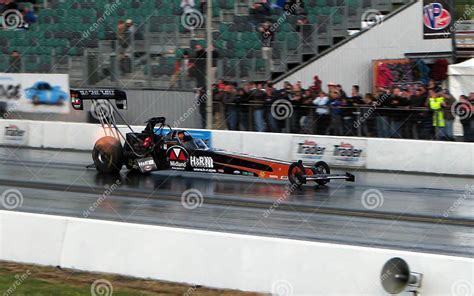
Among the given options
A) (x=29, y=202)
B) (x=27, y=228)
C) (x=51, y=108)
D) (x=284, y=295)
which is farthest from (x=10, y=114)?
(x=284, y=295)

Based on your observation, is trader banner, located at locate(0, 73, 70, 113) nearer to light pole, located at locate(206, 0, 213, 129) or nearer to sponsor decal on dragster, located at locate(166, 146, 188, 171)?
light pole, located at locate(206, 0, 213, 129)

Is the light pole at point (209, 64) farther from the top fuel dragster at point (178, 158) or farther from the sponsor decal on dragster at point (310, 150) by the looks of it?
the sponsor decal on dragster at point (310, 150)

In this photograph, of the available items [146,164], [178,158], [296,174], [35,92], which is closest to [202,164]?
[178,158]

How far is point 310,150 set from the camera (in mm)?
19984

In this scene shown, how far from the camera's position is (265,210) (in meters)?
14.6

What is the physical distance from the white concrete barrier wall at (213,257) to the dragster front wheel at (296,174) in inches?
253

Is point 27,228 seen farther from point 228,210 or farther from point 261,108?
point 261,108

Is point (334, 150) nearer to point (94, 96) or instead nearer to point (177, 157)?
point (177, 157)

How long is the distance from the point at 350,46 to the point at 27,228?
1637 centimetres

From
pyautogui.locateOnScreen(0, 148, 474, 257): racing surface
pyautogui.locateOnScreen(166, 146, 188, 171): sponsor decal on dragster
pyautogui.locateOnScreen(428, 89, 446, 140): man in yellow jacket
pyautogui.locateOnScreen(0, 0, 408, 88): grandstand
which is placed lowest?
pyautogui.locateOnScreen(0, 148, 474, 257): racing surface

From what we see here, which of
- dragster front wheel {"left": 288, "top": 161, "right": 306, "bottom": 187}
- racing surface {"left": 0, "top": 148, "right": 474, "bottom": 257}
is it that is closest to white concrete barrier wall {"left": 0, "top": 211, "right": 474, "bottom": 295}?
racing surface {"left": 0, "top": 148, "right": 474, "bottom": 257}

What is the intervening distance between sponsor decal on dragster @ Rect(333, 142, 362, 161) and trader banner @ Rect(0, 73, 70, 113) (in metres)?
8.53

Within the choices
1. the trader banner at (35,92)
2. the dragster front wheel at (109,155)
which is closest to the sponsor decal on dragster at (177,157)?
the dragster front wheel at (109,155)

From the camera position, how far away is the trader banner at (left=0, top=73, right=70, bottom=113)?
24344 mm
